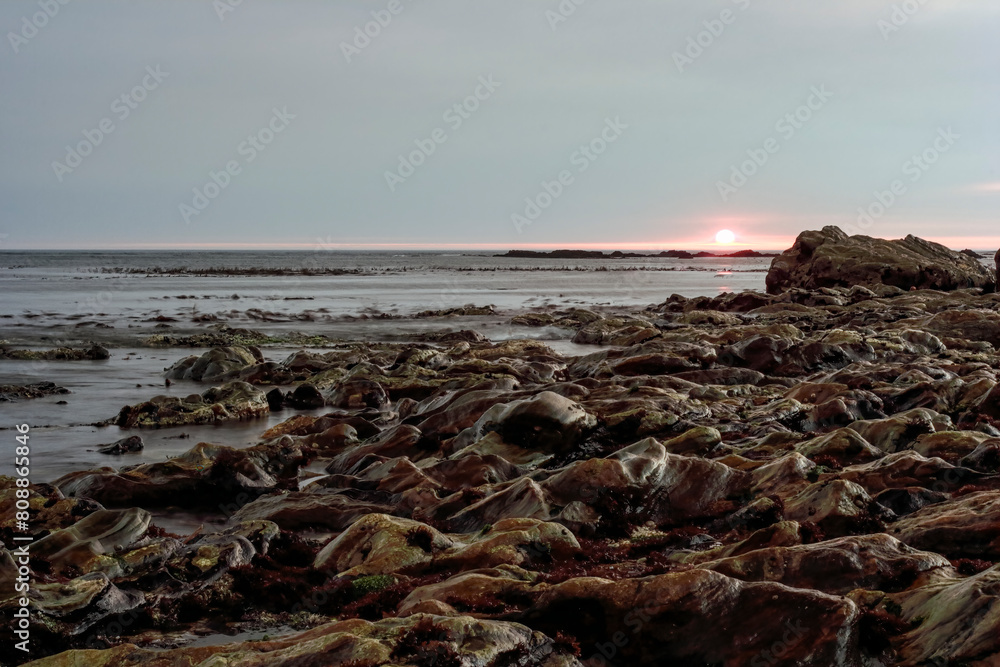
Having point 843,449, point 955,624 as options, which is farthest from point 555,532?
point 843,449

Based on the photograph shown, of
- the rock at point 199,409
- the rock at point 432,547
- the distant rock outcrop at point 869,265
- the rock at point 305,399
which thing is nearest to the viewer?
the rock at point 432,547

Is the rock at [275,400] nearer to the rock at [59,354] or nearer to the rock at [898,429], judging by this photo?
the rock at [59,354]

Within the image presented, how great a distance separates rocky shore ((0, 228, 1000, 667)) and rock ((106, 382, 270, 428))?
57mm

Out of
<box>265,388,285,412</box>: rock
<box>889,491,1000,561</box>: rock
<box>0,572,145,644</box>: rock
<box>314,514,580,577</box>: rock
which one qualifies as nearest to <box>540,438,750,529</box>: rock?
<box>314,514,580,577</box>: rock

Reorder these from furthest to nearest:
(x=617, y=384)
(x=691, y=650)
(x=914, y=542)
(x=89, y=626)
Result: 1. (x=617, y=384)
2. (x=914, y=542)
3. (x=89, y=626)
4. (x=691, y=650)

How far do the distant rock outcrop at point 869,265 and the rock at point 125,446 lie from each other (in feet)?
132

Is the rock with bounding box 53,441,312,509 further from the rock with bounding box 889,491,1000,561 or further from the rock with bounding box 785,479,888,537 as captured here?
the rock with bounding box 889,491,1000,561

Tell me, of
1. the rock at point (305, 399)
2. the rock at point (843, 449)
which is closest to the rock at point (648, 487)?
the rock at point (843, 449)

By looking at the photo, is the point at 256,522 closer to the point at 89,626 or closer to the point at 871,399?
the point at 89,626

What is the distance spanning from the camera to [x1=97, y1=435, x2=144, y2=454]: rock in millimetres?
13625

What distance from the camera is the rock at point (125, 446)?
13625 millimetres

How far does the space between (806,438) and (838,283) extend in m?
38.6

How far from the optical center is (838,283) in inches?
1841

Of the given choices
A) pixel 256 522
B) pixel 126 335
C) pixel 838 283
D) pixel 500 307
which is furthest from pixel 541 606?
pixel 838 283
